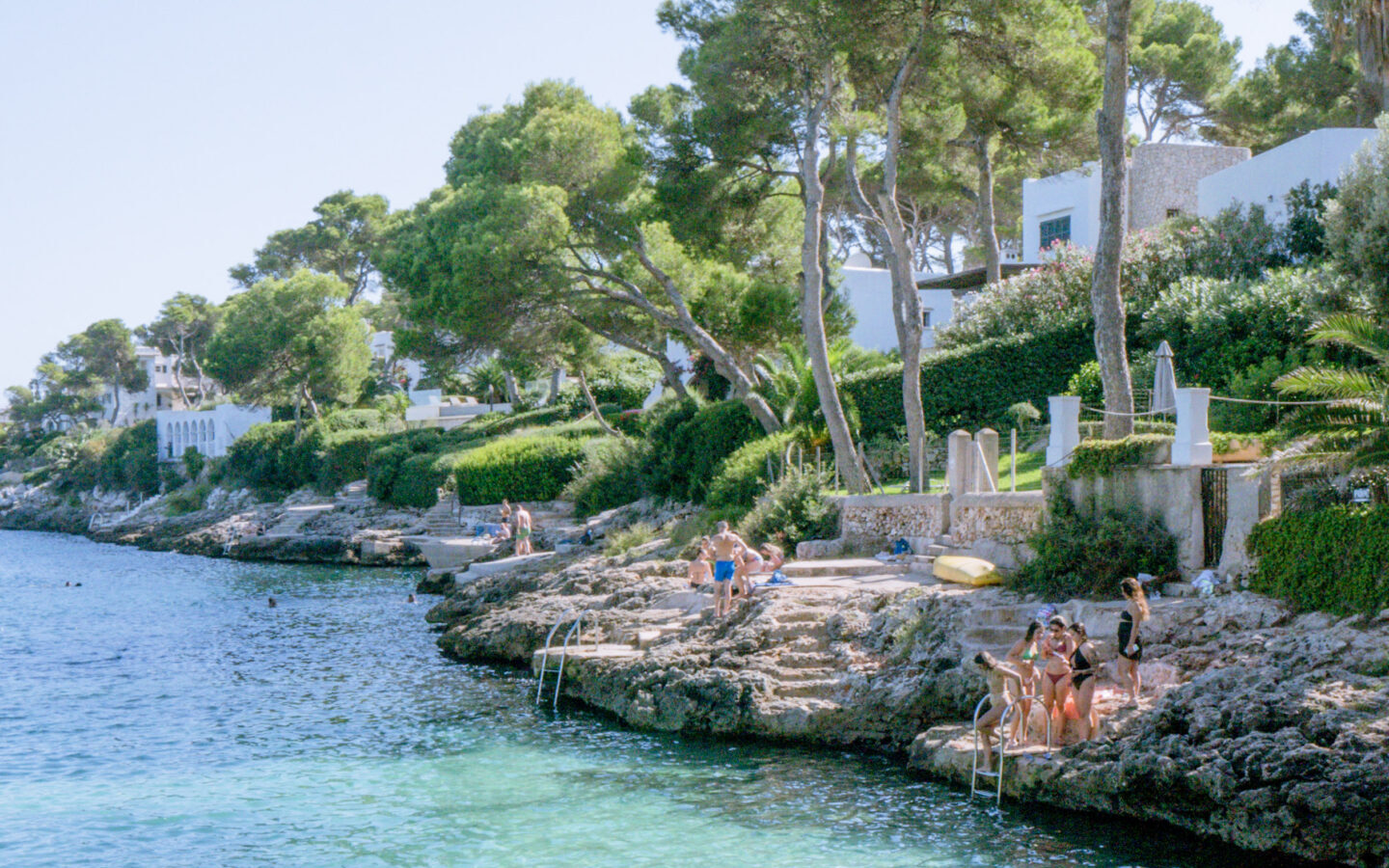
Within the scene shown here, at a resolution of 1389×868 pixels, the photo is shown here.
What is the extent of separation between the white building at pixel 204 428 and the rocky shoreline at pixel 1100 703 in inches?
2135

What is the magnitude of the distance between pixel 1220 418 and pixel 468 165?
31.8 metres

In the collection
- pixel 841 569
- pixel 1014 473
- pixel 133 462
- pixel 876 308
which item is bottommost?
pixel 841 569

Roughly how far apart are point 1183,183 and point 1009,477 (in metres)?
15.7

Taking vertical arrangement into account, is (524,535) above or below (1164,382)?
below

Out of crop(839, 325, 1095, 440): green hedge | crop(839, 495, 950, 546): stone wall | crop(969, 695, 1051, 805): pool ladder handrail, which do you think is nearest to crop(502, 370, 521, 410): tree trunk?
crop(839, 325, 1095, 440): green hedge

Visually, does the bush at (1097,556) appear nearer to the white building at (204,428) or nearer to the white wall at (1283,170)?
the white wall at (1283,170)

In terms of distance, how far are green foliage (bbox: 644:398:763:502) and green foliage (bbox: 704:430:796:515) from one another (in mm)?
2110

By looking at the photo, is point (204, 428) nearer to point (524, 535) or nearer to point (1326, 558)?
point (524, 535)

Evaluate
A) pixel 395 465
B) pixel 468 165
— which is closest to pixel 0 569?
pixel 395 465

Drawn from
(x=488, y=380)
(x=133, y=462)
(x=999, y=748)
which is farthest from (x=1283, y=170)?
(x=133, y=462)

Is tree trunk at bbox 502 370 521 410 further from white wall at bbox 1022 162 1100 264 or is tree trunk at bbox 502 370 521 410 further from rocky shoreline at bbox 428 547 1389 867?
rocky shoreline at bbox 428 547 1389 867

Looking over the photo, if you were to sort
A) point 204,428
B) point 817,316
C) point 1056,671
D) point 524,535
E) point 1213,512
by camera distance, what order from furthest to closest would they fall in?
point 204,428
point 524,535
point 817,316
point 1213,512
point 1056,671

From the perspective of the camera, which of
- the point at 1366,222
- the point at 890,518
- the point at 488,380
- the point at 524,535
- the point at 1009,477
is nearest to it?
the point at 1366,222

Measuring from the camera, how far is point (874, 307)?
39969 mm
